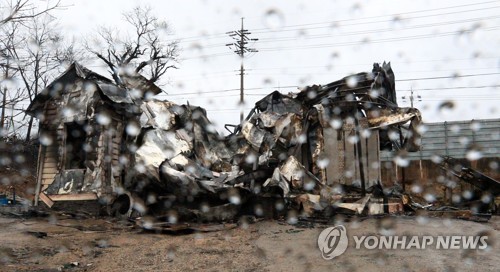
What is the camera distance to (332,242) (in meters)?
8.28

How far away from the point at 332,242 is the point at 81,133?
9581 mm

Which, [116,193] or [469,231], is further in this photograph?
[116,193]

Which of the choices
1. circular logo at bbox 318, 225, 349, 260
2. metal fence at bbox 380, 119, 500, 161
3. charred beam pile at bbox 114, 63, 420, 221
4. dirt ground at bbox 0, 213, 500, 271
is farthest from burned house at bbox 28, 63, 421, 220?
metal fence at bbox 380, 119, 500, 161

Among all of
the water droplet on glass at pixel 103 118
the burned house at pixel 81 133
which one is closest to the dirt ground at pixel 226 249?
the burned house at pixel 81 133

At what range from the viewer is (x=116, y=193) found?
13.7 metres

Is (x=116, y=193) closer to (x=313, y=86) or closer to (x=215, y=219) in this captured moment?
(x=215, y=219)

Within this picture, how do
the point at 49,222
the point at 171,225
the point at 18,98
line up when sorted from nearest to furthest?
the point at 18,98
the point at 171,225
the point at 49,222

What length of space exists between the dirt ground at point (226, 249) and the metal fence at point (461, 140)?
32.8 ft

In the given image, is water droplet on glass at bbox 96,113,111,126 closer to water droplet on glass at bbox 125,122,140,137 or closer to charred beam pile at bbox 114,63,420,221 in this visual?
water droplet on glass at bbox 125,122,140,137

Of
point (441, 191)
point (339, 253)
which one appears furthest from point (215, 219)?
point (441, 191)

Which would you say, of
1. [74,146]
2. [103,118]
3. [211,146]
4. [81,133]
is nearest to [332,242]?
[211,146]

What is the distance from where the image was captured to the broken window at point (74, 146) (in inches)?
569

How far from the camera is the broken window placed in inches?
569

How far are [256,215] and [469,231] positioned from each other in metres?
5.17
